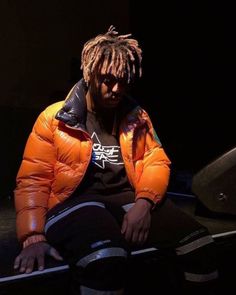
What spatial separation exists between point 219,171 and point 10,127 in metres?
3.05

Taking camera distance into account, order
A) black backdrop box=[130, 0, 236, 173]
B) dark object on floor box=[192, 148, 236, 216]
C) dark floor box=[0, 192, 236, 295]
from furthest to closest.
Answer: black backdrop box=[130, 0, 236, 173]
dark floor box=[0, 192, 236, 295]
dark object on floor box=[192, 148, 236, 216]

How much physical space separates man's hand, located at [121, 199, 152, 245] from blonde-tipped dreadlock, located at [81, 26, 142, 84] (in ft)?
2.12

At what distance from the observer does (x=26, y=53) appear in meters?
4.11

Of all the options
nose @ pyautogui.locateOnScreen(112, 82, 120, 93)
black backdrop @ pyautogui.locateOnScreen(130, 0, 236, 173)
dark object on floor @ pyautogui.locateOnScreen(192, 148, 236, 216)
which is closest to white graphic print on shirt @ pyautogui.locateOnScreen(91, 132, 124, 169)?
nose @ pyautogui.locateOnScreen(112, 82, 120, 93)

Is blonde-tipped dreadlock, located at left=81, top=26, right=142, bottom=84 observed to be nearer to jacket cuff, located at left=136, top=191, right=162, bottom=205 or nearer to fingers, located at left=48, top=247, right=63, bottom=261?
jacket cuff, located at left=136, top=191, right=162, bottom=205

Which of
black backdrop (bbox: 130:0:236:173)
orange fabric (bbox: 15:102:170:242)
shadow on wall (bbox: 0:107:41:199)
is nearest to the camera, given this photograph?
orange fabric (bbox: 15:102:170:242)

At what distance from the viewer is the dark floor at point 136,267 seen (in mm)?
1925

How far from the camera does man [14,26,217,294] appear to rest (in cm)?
199

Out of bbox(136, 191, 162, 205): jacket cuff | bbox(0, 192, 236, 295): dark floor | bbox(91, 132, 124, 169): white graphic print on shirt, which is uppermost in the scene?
bbox(91, 132, 124, 169): white graphic print on shirt

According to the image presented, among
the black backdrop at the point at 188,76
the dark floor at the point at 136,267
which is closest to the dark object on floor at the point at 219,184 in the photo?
the dark floor at the point at 136,267

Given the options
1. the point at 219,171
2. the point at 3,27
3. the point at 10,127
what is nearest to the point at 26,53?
the point at 3,27

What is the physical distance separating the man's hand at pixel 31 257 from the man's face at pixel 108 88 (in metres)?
0.74

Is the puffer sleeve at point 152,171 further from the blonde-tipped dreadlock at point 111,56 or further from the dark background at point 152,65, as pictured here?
the dark background at point 152,65

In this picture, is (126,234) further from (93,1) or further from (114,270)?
(93,1)
